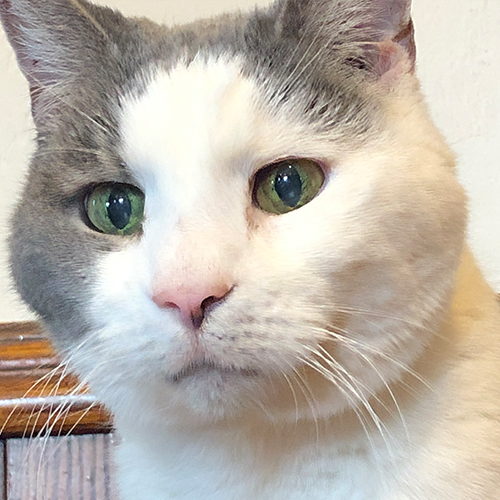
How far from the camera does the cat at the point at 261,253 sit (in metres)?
0.48

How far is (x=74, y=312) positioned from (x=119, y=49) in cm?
27

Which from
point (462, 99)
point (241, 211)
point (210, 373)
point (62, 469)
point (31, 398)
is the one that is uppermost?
point (462, 99)

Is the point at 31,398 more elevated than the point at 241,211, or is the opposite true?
the point at 241,211

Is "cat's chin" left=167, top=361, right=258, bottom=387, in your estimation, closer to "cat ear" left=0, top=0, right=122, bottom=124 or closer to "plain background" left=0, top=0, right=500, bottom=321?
"cat ear" left=0, top=0, right=122, bottom=124

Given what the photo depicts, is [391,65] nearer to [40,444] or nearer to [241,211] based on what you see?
[241,211]

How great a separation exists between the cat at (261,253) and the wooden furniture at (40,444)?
0.32 metres

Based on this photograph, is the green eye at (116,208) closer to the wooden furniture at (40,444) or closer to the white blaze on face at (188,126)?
the white blaze on face at (188,126)

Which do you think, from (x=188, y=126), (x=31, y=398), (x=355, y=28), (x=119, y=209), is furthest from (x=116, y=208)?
(x=31, y=398)

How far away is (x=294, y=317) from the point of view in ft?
1.51

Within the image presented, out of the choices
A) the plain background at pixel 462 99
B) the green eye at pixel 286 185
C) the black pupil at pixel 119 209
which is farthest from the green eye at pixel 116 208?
the plain background at pixel 462 99

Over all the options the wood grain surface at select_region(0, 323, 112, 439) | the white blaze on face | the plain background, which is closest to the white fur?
the white blaze on face

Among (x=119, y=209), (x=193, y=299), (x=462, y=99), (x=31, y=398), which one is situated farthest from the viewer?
(x=462, y=99)

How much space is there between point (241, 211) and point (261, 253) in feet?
0.16

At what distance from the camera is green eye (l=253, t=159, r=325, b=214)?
20.9 inches
